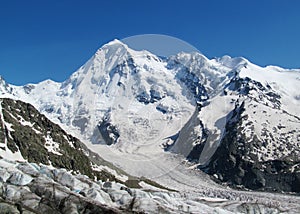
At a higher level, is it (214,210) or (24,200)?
(214,210)

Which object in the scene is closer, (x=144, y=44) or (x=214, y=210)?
(x=144, y=44)

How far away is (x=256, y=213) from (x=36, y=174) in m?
85.7

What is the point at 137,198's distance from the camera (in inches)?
4931

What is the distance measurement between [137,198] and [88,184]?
2098cm

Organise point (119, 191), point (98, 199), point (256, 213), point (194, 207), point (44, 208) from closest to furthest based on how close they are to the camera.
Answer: point (44, 208)
point (98, 199)
point (119, 191)
point (194, 207)
point (256, 213)

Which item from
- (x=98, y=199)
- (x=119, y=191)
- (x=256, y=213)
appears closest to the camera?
(x=98, y=199)

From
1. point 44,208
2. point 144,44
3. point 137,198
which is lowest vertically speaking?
point 44,208

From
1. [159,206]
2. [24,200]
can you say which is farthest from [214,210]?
[24,200]

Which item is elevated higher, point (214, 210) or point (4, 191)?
point (214, 210)

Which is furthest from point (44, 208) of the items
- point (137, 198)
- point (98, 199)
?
point (137, 198)

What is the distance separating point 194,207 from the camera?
5566 inches

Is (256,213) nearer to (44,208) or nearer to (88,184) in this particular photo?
(88,184)

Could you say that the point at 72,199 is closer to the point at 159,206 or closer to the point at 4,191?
the point at 4,191

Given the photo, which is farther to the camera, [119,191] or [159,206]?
[119,191]
